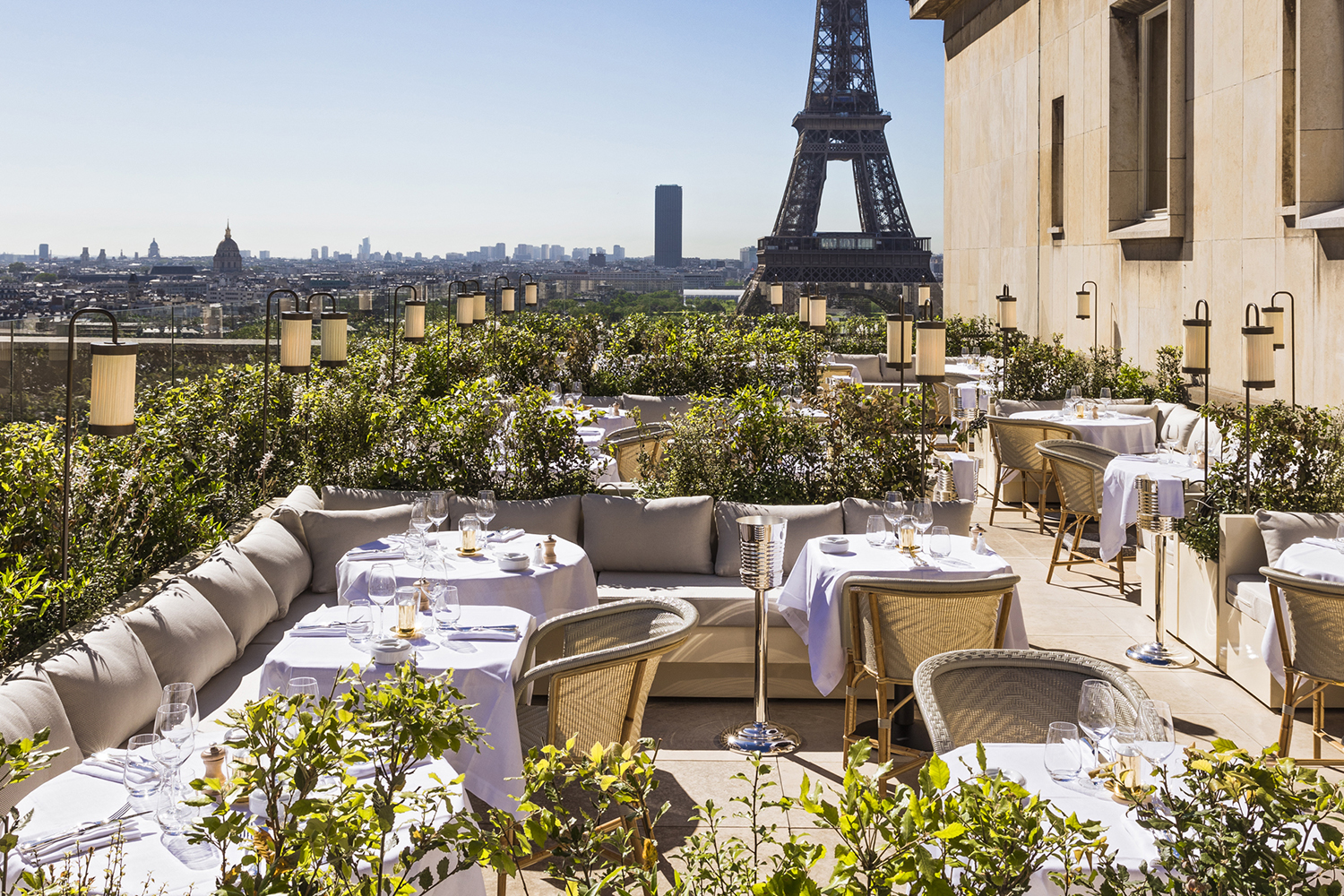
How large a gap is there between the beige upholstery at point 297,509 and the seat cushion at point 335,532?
0.03 meters

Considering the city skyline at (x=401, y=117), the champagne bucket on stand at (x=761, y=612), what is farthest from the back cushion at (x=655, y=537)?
the city skyline at (x=401, y=117)

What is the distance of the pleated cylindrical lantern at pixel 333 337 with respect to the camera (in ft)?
22.4

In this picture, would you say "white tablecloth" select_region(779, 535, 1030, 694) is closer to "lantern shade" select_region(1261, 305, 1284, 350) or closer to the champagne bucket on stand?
the champagne bucket on stand

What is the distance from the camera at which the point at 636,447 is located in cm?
746

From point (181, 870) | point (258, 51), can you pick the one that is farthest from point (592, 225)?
point (181, 870)

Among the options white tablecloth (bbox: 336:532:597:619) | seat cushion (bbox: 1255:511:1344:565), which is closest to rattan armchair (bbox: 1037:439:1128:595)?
seat cushion (bbox: 1255:511:1344:565)

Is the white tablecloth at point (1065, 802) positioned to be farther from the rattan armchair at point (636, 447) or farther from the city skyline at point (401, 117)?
the city skyline at point (401, 117)

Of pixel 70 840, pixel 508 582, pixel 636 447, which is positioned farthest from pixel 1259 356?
pixel 70 840

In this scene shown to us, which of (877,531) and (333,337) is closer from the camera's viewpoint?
(877,531)

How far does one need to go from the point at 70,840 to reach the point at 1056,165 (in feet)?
49.8

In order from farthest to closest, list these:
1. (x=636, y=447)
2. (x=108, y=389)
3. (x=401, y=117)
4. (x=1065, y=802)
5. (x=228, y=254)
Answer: (x=401, y=117), (x=228, y=254), (x=636, y=447), (x=108, y=389), (x=1065, y=802)

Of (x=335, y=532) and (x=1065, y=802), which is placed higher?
(x=335, y=532)

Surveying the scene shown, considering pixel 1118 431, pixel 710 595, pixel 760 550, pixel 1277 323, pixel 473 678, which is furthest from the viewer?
pixel 1277 323

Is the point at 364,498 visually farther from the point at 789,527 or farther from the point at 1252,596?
the point at 1252,596
